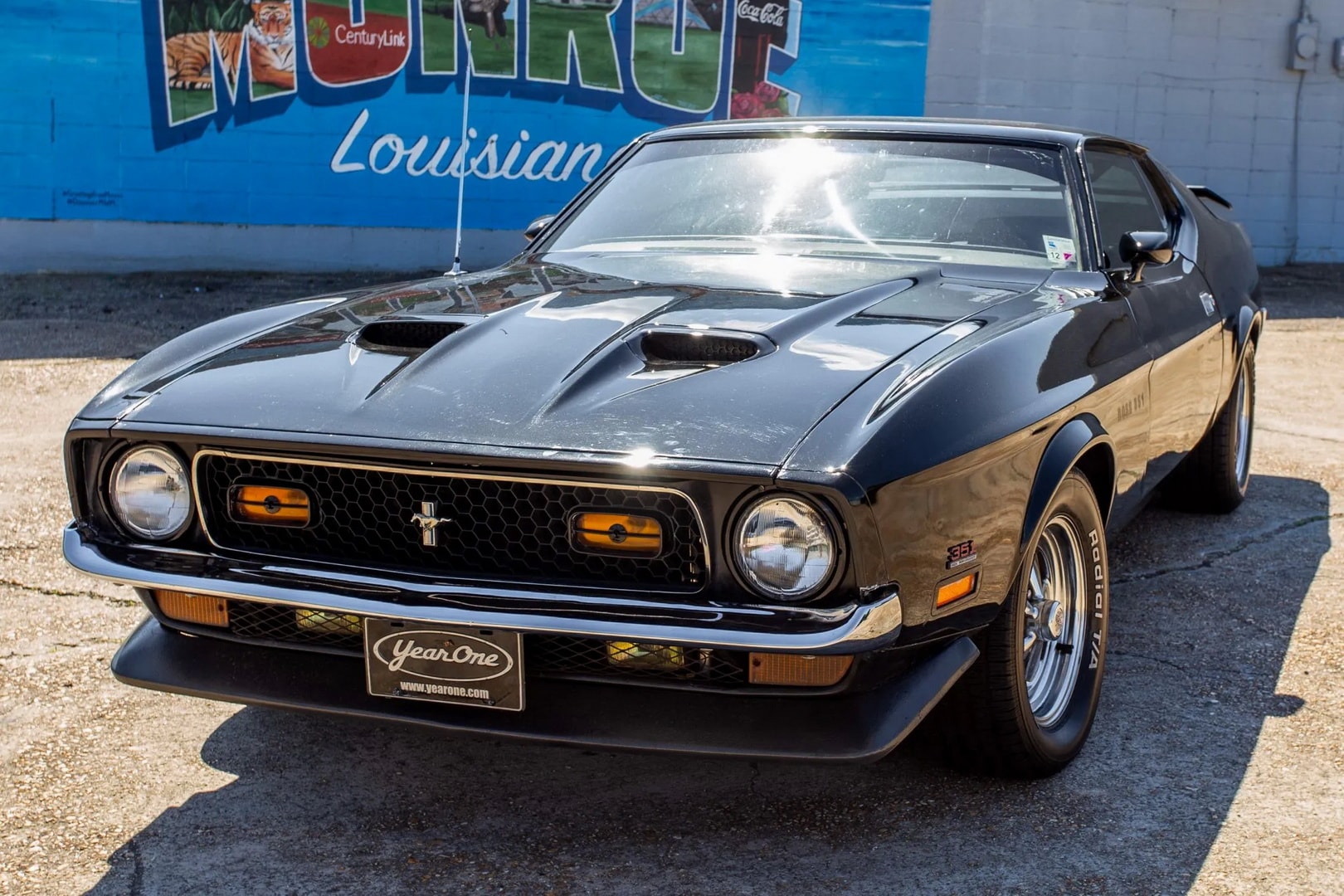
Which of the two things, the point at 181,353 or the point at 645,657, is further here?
the point at 181,353

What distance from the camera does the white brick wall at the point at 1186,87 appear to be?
13.0m

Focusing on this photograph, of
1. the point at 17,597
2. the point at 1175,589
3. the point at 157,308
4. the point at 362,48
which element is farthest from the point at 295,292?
the point at 1175,589

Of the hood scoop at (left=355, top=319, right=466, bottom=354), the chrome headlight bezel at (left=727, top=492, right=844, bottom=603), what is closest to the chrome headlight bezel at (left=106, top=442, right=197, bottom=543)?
the hood scoop at (left=355, top=319, right=466, bottom=354)

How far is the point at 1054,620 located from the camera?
300 centimetres

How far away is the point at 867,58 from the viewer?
12.8m

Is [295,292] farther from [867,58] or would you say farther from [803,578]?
[803,578]

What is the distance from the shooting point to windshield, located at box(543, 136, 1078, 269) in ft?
11.6

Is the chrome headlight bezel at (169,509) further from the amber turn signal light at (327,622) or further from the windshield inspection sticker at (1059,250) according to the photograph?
the windshield inspection sticker at (1059,250)

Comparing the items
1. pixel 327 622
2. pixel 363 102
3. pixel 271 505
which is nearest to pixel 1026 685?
pixel 327 622

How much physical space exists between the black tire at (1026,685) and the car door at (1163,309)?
2.27ft

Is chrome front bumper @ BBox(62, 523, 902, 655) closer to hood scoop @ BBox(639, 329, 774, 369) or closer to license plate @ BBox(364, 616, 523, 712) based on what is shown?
license plate @ BBox(364, 616, 523, 712)

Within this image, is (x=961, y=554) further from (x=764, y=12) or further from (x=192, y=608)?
(x=764, y=12)

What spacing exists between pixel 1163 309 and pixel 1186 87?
1094 centimetres

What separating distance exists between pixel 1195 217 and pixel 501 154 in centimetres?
822
